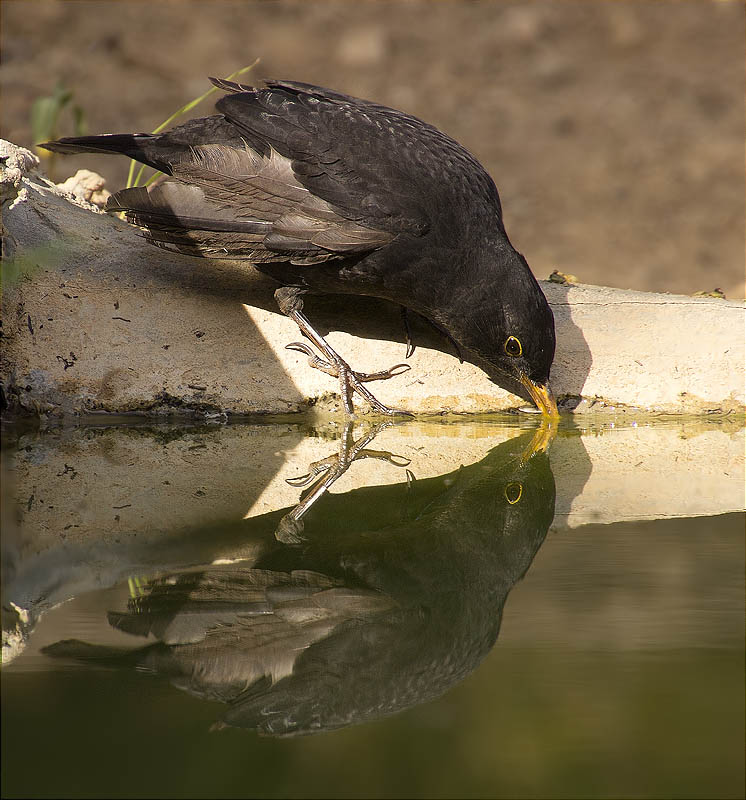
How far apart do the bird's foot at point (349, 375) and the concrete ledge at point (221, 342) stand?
4cm

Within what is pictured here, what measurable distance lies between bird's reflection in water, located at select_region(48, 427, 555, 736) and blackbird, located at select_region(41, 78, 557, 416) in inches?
50.4

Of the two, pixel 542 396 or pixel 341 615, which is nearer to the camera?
pixel 341 615

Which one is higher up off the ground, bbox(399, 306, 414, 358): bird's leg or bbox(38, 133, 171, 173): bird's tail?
bbox(38, 133, 171, 173): bird's tail

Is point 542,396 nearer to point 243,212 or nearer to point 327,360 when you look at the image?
point 327,360

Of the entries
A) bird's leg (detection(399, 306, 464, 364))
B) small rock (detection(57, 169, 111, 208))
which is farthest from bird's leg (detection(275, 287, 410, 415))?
small rock (detection(57, 169, 111, 208))

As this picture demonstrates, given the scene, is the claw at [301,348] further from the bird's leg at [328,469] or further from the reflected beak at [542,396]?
the reflected beak at [542,396]

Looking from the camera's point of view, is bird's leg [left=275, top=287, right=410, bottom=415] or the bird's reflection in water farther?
bird's leg [left=275, top=287, right=410, bottom=415]

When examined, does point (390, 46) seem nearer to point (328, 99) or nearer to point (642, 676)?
point (328, 99)

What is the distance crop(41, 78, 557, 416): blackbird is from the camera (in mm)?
3787

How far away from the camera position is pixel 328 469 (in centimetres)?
327

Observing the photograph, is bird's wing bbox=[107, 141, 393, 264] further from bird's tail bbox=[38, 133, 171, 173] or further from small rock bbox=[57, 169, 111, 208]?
small rock bbox=[57, 169, 111, 208]

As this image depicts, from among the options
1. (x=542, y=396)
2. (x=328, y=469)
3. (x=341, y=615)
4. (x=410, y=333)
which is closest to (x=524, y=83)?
(x=410, y=333)

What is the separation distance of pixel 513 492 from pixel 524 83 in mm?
8090

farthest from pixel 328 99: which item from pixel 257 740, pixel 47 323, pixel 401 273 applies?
pixel 257 740
